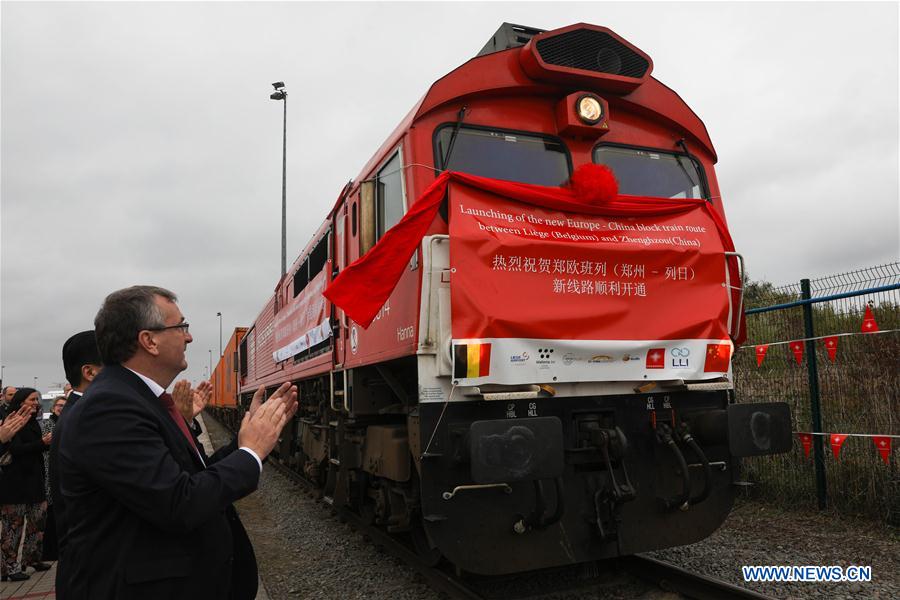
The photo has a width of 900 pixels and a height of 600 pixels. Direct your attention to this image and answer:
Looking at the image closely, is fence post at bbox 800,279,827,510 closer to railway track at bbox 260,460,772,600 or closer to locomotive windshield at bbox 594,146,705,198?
locomotive windshield at bbox 594,146,705,198

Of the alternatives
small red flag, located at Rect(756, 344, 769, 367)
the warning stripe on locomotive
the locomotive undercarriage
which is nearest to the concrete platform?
the locomotive undercarriage

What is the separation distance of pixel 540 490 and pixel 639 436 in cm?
91

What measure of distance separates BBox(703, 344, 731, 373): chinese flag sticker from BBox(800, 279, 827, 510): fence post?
2.46m

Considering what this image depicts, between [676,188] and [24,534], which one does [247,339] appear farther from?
[676,188]

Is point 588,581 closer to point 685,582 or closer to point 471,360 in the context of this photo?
point 685,582

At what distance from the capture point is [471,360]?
3.99 metres

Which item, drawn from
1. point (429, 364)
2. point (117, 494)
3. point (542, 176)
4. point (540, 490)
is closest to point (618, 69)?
point (542, 176)

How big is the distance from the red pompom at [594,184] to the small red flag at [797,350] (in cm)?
343

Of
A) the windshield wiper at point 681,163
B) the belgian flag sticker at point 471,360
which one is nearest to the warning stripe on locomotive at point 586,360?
the belgian flag sticker at point 471,360

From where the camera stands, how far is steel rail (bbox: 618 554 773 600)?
4.17m

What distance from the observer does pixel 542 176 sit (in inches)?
189

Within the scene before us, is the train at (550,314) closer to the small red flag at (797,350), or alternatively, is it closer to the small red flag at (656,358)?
the small red flag at (656,358)

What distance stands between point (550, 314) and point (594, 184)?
963 mm

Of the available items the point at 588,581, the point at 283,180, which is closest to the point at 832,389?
the point at 588,581
